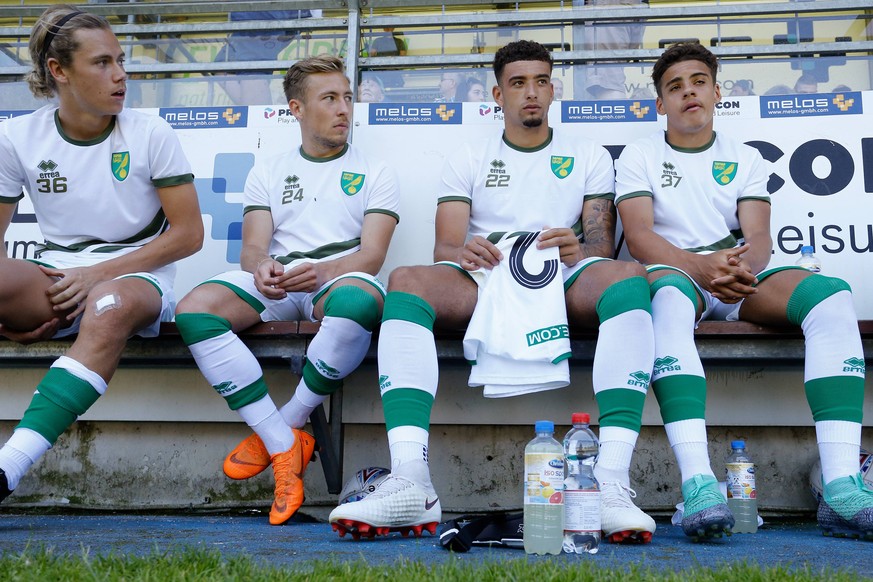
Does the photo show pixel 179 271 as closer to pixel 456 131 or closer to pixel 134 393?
pixel 134 393

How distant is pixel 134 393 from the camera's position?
139 inches

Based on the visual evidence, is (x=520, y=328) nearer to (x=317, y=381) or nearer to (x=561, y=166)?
(x=317, y=381)

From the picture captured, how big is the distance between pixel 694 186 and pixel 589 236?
47cm

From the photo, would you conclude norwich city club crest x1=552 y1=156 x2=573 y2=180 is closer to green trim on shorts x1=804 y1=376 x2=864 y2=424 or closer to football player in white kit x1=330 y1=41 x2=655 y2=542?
football player in white kit x1=330 y1=41 x2=655 y2=542

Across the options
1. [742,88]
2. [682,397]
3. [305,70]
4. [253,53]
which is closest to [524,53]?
[305,70]

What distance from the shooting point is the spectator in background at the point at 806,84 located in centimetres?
386

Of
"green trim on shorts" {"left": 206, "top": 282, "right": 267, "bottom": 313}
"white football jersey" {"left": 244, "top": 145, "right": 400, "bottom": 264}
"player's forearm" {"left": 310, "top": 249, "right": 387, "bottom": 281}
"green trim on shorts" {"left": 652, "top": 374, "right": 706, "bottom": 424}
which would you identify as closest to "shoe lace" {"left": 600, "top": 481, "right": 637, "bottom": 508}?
"green trim on shorts" {"left": 652, "top": 374, "right": 706, "bottom": 424}

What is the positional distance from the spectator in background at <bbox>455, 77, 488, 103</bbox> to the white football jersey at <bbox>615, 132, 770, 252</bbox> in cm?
88

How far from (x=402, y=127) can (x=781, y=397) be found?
196cm

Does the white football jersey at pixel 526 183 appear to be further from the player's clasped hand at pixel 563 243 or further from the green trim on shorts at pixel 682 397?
the green trim on shorts at pixel 682 397

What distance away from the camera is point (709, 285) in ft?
9.74

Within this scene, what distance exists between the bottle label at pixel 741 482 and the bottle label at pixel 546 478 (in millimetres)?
1019

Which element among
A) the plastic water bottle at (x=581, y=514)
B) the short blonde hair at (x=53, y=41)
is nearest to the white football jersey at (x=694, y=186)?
the plastic water bottle at (x=581, y=514)

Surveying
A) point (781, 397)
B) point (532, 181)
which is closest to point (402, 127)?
point (532, 181)
